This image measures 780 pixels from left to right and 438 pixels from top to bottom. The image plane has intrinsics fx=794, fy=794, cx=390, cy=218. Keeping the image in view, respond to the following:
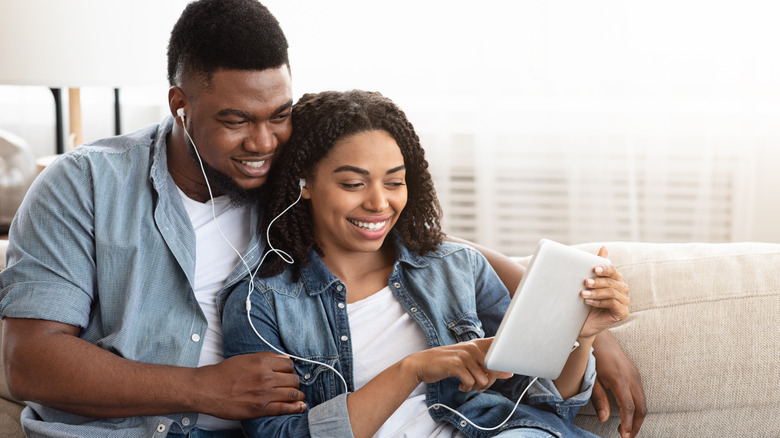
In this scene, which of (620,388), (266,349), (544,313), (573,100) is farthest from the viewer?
(573,100)

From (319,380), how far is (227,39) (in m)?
0.62

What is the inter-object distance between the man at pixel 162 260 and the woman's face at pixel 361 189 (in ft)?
0.41

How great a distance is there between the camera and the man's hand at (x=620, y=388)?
4.72 ft

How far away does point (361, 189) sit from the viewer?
1394 mm

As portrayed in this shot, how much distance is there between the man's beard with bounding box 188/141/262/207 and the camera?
147 cm

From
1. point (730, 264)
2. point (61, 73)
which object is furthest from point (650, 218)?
point (61, 73)

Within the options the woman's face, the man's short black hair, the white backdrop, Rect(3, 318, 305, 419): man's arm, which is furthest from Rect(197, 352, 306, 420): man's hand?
the white backdrop

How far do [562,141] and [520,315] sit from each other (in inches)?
70.4

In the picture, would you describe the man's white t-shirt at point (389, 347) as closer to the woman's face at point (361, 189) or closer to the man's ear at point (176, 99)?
the woman's face at point (361, 189)

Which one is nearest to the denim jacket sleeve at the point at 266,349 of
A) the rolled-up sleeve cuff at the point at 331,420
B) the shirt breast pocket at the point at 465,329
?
the rolled-up sleeve cuff at the point at 331,420

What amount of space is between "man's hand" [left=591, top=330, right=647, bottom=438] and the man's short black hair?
80 cm

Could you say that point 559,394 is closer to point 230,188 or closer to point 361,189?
point 361,189

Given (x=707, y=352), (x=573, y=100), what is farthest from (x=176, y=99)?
(x=573, y=100)

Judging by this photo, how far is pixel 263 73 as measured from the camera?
4.58 feet
